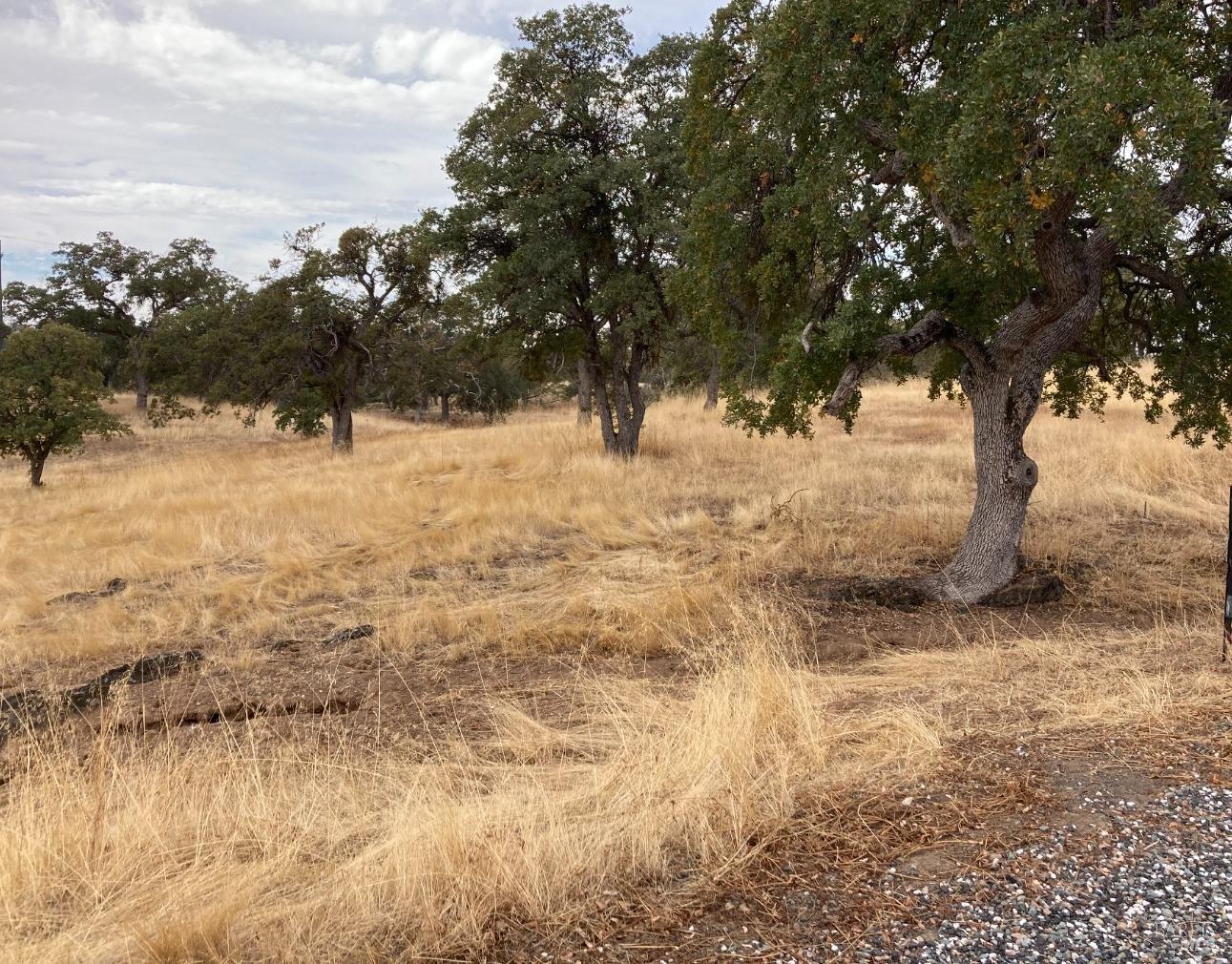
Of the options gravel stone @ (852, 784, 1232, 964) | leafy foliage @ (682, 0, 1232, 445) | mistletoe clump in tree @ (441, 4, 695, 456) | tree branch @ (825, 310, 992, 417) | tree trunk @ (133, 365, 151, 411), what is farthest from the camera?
tree trunk @ (133, 365, 151, 411)

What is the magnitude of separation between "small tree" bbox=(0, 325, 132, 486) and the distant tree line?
1271cm

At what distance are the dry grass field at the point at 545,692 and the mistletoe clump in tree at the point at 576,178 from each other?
12.2 feet

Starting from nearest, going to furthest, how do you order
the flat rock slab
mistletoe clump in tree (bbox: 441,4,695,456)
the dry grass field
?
the dry grass field < the flat rock slab < mistletoe clump in tree (bbox: 441,4,695,456)

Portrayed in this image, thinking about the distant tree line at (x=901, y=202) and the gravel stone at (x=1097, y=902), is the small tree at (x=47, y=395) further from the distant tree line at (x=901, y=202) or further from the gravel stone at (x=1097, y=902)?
the gravel stone at (x=1097, y=902)

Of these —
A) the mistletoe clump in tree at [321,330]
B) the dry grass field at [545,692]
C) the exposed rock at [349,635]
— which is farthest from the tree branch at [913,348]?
the mistletoe clump in tree at [321,330]

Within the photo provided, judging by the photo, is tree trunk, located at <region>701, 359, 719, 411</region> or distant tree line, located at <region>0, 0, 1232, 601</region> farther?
tree trunk, located at <region>701, 359, 719, 411</region>

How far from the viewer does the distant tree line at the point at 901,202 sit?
618cm

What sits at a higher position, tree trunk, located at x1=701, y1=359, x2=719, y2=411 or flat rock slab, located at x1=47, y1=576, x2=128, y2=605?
tree trunk, located at x1=701, y1=359, x2=719, y2=411

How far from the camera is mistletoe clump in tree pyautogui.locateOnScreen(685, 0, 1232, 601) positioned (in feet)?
19.7

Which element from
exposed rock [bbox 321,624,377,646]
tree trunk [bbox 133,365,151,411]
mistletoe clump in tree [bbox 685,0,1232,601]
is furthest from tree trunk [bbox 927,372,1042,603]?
tree trunk [bbox 133,365,151,411]

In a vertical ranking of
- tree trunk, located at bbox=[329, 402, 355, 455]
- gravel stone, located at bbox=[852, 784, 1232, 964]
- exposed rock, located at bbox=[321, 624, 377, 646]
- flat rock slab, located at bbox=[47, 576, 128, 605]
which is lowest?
flat rock slab, located at bbox=[47, 576, 128, 605]

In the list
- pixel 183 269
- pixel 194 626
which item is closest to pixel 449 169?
pixel 194 626

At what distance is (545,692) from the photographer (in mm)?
6668

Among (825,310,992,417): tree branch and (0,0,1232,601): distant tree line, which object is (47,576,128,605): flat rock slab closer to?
(0,0,1232,601): distant tree line
